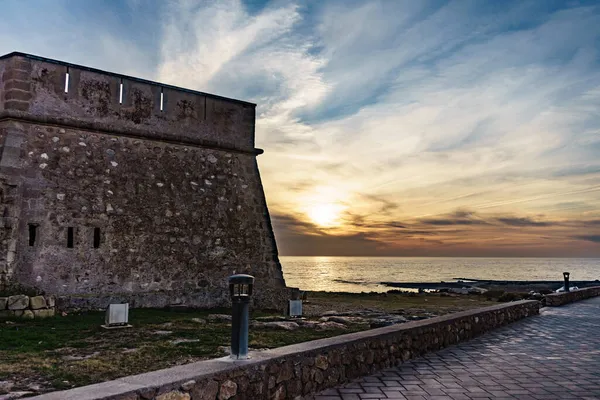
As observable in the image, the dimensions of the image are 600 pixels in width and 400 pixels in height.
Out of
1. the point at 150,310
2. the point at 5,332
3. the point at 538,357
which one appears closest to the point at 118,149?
the point at 150,310

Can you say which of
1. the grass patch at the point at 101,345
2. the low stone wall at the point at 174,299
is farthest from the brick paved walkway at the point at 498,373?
the low stone wall at the point at 174,299

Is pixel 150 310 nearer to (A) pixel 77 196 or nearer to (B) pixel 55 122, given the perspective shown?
(A) pixel 77 196

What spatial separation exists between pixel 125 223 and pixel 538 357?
10324 millimetres

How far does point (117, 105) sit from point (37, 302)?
5900 millimetres

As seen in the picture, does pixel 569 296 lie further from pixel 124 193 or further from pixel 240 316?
pixel 240 316

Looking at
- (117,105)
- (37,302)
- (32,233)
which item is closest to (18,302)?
(37,302)

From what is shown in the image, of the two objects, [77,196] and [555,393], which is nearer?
[555,393]

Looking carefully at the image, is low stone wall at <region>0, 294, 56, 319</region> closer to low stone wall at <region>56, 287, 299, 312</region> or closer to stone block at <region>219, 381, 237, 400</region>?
low stone wall at <region>56, 287, 299, 312</region>

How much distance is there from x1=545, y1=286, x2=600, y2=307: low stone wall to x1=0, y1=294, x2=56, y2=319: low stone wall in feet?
56.6

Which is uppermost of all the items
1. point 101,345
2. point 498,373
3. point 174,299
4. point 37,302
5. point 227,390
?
point 37,302

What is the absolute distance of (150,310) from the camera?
1209cm

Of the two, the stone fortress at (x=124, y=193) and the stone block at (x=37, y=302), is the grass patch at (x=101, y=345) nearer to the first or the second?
the stone block at (x=37, y=302)

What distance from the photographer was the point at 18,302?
995cm

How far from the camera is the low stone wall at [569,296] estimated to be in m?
17.9
